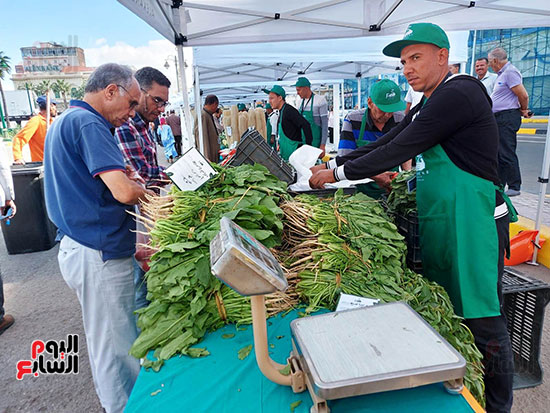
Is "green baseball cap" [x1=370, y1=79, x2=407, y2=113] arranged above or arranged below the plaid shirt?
above

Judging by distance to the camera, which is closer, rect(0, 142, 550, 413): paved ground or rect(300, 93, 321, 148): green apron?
rect(0, 142, 550, 413): paved ground

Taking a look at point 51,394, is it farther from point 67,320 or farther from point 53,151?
point 53,151

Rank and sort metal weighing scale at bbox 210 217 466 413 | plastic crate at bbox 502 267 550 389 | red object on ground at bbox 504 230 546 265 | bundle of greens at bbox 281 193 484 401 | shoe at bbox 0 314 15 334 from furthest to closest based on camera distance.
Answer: red object on ground at bbox 504 230 546 265, shoe at bbox 0 314 15 334, plastic crate at bbox 502 267 550 389, bundle of greens at bbox 281 193 484 401, metal weighing scale at bbox 210 217 466 413

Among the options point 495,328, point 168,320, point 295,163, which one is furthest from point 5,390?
point 495,328

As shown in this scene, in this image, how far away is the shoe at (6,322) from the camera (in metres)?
3.55

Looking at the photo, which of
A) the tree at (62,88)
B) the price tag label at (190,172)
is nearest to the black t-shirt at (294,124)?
the price tag label at (190,172)

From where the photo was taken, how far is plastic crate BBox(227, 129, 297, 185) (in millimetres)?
2824

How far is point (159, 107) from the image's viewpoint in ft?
9.99

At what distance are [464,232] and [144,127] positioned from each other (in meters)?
2.46

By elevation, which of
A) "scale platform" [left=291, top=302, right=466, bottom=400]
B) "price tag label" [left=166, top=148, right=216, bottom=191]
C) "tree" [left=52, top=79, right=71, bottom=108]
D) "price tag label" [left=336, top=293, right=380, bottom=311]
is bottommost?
"price tag label" [left=336, top=293, right=380, bottom=311]

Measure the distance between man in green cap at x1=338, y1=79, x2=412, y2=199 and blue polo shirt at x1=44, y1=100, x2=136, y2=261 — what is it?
1949 millimetres

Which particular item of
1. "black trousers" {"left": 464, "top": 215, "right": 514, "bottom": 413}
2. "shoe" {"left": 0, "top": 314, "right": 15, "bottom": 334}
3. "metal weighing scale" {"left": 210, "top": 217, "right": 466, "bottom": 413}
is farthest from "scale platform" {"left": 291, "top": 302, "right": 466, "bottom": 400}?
"shoe" {"left": 0, "top": 314, "right": 15, "bottom": 334}

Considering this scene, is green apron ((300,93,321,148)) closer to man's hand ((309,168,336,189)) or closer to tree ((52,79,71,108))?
man's hand ((309,168,336,189))

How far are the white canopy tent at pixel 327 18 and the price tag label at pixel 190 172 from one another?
2327mm
